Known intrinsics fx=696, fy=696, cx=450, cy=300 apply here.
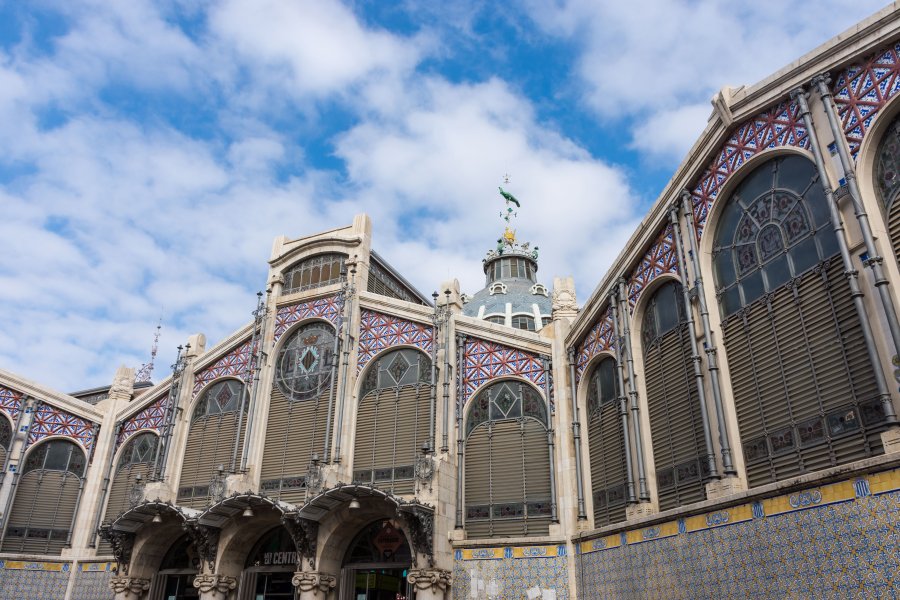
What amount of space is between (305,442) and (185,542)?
6.28 meters

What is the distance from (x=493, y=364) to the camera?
2395cm

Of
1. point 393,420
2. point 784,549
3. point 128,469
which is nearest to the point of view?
point 784,549

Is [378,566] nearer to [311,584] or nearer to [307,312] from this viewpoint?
[311,584]

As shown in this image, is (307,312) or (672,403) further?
(307,312)

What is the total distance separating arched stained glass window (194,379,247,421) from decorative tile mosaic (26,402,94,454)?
18.0ft

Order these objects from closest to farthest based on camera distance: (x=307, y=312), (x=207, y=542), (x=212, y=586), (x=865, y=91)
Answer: (x=865, y=91) < (x=212, y=586) < (x=207, y=542) < (x=307, y=312)

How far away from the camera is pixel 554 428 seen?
2220 centimetres

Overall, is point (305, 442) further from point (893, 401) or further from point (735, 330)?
point (893, 401)

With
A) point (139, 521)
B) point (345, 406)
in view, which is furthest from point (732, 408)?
point (139, 521)

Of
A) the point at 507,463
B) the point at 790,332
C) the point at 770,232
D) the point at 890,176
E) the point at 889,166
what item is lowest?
the point at 507,463

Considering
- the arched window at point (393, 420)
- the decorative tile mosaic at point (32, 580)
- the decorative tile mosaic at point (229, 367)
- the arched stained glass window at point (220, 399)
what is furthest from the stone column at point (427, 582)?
the decorative tile mosaic at point (32, 580)

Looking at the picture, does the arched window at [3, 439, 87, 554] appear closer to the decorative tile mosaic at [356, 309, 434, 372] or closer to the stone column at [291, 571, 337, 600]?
the stone column at [291, 571, 337, 600]

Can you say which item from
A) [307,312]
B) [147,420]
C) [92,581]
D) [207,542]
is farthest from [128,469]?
[307,312]

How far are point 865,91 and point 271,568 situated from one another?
22.3 metres
